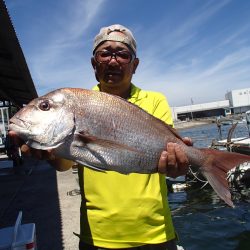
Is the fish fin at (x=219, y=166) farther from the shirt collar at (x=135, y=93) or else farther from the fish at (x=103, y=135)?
the shirt collar at (x=135, y=93)

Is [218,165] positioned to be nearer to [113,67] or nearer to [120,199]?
[120,199]

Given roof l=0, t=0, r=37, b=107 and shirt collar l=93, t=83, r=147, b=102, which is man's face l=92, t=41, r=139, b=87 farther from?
roof l=0, t=0, r=37, b=107

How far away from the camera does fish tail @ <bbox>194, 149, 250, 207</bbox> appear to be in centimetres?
276

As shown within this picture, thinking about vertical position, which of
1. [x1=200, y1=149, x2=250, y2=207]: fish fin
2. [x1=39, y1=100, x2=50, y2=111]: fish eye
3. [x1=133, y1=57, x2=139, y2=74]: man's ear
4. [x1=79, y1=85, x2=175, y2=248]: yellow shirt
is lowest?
[x1=79, y1=85, x2=175, y2=248]: yellow shirt

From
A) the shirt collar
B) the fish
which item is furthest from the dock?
the fish

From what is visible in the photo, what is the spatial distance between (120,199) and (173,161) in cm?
52

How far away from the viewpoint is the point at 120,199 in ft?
9.34

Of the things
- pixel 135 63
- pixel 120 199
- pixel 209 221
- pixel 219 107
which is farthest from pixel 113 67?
pixel 219 107

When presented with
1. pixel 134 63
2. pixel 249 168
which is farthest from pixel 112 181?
pixel 249 168

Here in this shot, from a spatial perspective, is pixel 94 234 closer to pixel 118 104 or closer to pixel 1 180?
pixel 118 104

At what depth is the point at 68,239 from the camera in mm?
6555

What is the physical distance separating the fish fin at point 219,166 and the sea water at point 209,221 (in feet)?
25.4

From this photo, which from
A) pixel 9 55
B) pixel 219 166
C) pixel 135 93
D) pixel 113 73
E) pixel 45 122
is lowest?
pixel 219 166

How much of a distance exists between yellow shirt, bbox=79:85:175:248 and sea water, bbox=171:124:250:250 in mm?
7619
